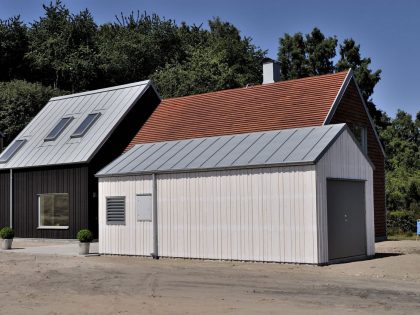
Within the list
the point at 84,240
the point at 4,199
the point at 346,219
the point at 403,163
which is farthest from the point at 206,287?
the point at 403,163

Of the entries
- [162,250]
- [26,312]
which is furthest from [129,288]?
[162,250]

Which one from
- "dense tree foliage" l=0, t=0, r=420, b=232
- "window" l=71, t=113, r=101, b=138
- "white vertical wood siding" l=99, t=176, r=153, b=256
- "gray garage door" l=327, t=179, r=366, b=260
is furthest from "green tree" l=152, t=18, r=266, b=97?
"gray garage door" l=327, t=179, r=366, b=260

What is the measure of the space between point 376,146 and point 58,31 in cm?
3617

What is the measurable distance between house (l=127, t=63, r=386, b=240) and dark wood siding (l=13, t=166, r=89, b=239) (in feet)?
10.2

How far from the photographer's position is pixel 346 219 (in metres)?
18.2

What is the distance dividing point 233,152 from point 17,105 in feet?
94.6

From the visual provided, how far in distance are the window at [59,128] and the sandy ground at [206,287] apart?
1092cm

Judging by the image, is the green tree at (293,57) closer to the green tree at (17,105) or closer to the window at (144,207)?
the green tree at (17,105)

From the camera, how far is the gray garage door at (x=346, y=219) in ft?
57.3

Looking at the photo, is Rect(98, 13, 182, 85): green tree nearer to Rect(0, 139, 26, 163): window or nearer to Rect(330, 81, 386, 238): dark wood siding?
Rect(0, 139, 26, 163): window

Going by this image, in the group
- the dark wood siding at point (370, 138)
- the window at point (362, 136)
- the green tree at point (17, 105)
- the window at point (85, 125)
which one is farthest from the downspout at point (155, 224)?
the green tree at point (17, 105)

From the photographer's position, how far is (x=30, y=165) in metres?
28.4

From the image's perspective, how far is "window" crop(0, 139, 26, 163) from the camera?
30.0 metres

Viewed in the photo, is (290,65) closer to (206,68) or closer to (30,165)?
(206,68)
